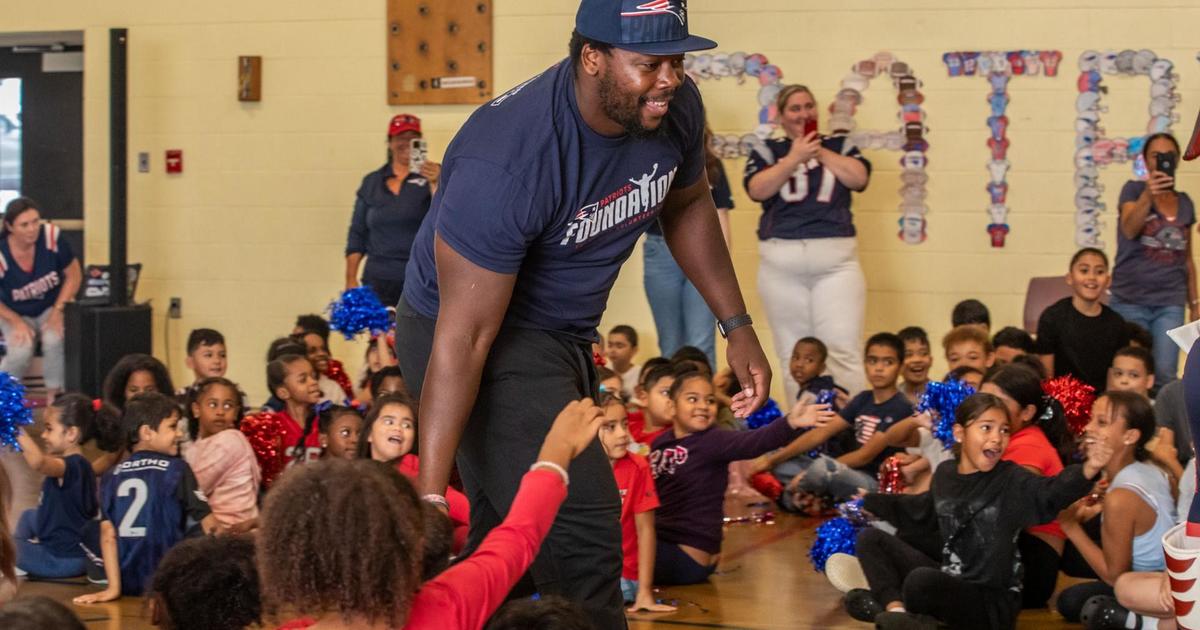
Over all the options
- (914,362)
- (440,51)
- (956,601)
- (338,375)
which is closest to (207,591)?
(956,601)

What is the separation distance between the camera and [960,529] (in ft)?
14.9

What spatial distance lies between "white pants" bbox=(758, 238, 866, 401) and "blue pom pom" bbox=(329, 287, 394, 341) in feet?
6.55

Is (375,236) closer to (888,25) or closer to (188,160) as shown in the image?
(188,160)

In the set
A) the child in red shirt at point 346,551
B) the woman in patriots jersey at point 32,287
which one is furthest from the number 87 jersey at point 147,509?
the woman in patriots jersey at point 32,287

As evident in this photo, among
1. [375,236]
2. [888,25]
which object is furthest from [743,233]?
[375,236]

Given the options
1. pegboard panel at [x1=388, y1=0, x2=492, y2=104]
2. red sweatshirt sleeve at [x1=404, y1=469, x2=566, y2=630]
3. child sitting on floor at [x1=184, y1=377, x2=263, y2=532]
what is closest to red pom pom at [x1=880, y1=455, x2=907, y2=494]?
child sitting on floor at [x1=184, y1=377, x2=263, y2=532]

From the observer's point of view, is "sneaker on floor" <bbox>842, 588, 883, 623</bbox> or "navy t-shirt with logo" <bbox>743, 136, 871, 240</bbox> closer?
"sneaker on floor" <bbox>842, 588, 883, 623</bbox>

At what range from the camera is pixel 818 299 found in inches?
300

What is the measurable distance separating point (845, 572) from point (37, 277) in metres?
6.09

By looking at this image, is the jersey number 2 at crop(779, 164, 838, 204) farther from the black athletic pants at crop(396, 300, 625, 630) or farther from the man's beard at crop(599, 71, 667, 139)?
the man's beard at crop(599, 71, 667, 139)

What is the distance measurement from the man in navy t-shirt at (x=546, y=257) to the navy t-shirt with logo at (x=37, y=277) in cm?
683

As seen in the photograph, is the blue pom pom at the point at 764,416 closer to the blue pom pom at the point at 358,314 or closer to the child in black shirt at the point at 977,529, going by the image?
the blue pom pom at the point at 358,314

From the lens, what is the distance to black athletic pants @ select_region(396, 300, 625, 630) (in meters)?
2.86

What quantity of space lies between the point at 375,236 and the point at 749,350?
5.63 metres
